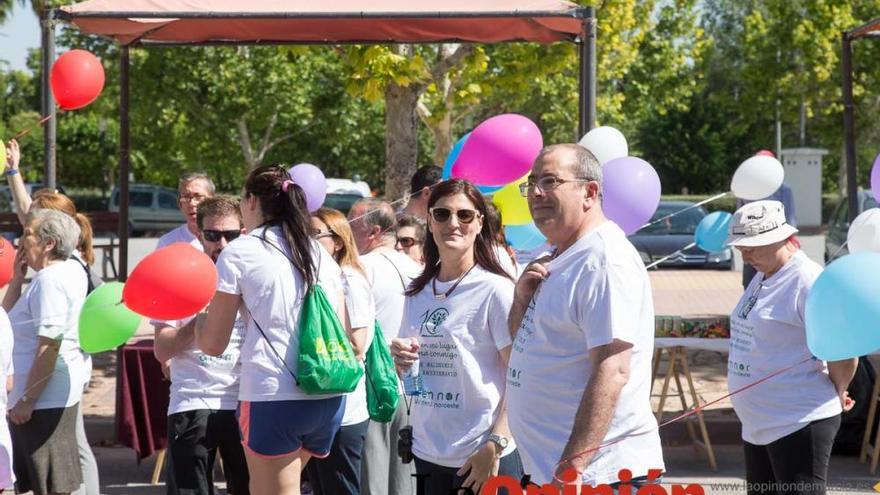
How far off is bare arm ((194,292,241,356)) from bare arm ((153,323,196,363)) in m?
0.44

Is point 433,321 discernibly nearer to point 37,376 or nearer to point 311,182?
point 37,376

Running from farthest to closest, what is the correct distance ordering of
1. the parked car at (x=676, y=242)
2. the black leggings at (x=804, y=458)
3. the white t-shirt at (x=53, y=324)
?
the parked car at (x=676, y=242) < the white t-shirt at (x=53, y=324) < the black leggings at (x=804, y=458)

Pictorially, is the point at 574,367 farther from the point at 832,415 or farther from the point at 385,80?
the point at 385,80

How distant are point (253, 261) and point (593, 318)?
4.69 ft

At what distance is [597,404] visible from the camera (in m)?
3.18

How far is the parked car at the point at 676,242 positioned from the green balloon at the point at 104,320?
1616 cm

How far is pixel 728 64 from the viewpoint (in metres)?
57.2

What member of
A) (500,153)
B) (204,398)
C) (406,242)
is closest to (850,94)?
(500,153)

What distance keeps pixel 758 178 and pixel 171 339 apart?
12.6ft

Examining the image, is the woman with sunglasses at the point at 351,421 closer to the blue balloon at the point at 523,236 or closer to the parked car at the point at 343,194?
the blue balloon at the point at 523,236

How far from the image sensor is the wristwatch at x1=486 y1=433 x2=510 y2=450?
4133 mm

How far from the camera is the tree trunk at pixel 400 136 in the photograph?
12.5m

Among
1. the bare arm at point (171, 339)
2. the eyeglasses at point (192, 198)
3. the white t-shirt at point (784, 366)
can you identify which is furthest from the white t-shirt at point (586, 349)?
the eyeglasses at point (192, 198)

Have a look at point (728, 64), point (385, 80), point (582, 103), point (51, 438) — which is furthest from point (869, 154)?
point (51, 438)
